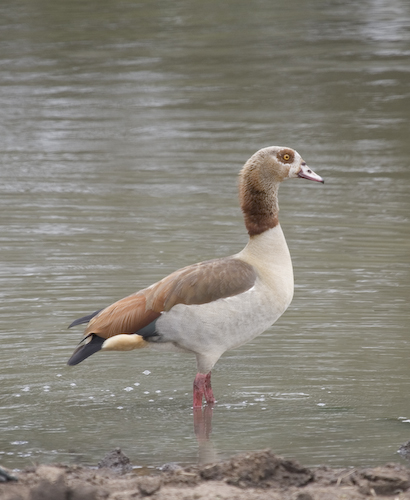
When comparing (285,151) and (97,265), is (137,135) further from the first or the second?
(285,151)

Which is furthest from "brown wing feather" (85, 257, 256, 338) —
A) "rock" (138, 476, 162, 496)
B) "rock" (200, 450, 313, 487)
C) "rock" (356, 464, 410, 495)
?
"rock" (356, 464, 410, 495)

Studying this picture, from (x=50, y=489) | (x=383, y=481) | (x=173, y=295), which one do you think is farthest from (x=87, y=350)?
(x=383, y=481)

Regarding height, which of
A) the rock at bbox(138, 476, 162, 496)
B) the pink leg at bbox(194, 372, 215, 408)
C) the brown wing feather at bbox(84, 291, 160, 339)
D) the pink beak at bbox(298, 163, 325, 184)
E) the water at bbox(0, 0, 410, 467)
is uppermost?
the pink beak at bbox(298, 163, 325, 184)

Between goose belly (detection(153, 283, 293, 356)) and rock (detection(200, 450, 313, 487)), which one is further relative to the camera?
goose belly (detection(153, 283, 293, 356))

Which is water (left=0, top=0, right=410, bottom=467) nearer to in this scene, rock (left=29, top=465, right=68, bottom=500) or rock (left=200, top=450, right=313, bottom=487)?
rock (left=200, top=450, right=313, bottom=487)

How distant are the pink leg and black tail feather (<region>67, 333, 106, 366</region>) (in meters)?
0.71

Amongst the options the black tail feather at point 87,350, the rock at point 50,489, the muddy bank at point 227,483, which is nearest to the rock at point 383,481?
the muddy bank at point 227,483

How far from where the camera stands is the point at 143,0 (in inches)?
1005

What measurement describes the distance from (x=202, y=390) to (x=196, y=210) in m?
5.92

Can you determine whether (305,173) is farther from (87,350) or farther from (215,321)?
(87,350)

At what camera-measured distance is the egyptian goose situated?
287 inches

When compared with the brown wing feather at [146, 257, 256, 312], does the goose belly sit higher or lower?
lower

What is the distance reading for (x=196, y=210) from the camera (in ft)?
43.1

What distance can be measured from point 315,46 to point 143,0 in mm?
5457
